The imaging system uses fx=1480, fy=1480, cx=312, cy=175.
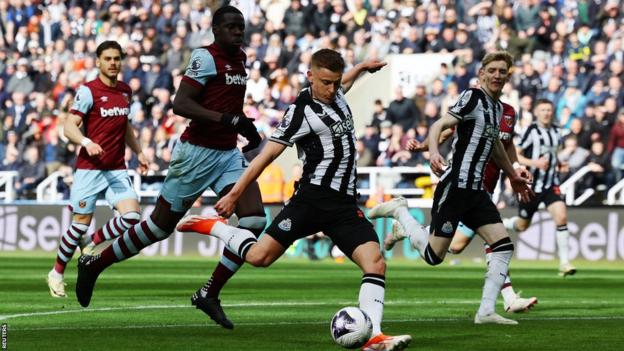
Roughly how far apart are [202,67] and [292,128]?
1957 mm

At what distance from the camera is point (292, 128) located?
408 inches

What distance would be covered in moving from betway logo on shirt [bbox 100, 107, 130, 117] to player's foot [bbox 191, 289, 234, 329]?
4.29m

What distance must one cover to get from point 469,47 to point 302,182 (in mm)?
Answer: 19369

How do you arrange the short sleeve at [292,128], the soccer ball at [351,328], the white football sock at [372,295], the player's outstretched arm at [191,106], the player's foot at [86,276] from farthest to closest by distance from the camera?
the player's foot at [86,276] < the player's outstretched arm at [191,106] < the short sleeve at [292,128] < the white football sock at [372,295] < the soccer ball at [351,328]

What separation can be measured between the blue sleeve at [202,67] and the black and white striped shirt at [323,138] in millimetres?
1781

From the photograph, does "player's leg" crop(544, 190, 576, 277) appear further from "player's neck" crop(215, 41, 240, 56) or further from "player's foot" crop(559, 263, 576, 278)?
"player's neck" crop(215, 41, 240, 56)

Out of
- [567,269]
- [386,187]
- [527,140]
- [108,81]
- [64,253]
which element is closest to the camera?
[64,253]

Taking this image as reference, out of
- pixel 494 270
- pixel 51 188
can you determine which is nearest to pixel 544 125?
pixel 494 270

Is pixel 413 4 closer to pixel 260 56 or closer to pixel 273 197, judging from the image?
pixel 260 56

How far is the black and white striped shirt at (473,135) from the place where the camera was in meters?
12.4

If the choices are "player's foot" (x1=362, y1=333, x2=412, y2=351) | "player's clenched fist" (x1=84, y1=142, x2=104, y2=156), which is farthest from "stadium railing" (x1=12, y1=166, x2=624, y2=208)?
"player's foot" (x1=362, y1=333, x2=412, y2=351)

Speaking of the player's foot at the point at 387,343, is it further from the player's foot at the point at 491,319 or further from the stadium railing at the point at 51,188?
the stadium railing at the point at 51,188

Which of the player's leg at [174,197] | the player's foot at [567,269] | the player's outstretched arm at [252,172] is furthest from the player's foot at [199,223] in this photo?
the player's foot at [567,269]

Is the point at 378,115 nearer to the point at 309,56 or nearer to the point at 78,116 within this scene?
the point at 309,56
